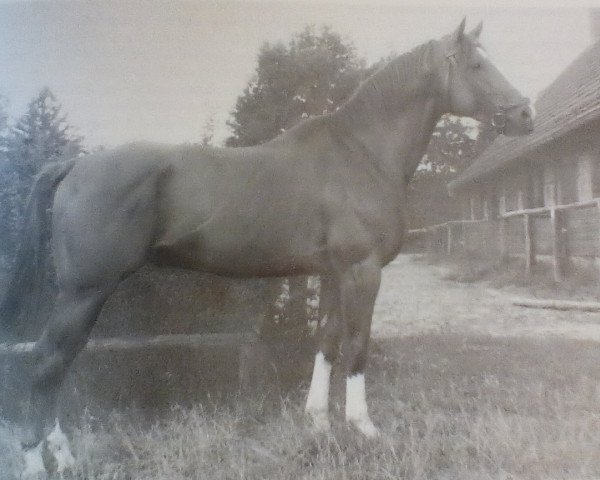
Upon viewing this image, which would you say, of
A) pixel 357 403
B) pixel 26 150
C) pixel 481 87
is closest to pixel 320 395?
pixel 357 403

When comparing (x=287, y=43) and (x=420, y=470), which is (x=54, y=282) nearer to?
(x=287, y=43)

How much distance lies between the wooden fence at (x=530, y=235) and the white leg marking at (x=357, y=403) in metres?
0.44

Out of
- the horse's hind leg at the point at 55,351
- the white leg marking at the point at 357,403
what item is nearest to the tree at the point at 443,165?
the white leg marking at the point at 357,403

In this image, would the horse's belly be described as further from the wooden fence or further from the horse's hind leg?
the wooden fence

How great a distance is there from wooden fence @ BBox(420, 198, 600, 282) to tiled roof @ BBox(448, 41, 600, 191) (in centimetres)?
14

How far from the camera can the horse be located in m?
1.25

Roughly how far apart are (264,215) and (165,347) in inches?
18.8

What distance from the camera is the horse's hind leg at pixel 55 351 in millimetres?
1211

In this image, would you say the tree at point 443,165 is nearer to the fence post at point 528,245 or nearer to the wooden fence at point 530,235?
A: the wooden fence at point 530,235

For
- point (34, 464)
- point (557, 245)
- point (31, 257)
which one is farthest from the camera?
point (557, 245)

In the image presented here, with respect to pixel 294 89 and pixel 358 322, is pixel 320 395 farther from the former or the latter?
pixel 294 89

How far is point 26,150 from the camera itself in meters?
1.38

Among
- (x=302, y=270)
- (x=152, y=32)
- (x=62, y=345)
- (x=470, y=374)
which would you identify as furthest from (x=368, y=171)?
(x=62, y=345)

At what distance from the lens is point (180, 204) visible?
4.30 feet
